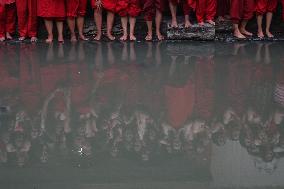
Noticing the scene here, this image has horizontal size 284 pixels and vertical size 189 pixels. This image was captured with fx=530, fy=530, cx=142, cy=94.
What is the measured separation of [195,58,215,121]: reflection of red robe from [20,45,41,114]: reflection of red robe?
1518 millimetres

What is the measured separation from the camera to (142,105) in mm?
4957

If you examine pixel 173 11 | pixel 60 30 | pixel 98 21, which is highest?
pixel 173 11

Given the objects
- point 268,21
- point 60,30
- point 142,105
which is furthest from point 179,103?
point 268,21

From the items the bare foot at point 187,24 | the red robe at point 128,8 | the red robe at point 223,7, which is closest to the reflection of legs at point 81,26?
the red robe at point 128,8

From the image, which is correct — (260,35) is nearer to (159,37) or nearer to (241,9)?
(241,9)

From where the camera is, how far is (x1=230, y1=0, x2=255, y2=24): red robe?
7.92 meters

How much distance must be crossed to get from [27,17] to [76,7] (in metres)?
0.80

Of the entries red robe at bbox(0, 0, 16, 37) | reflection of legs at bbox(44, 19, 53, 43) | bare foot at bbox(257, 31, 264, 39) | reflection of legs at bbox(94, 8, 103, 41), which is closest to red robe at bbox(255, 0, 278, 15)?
bare foot at bbox(257, 31, 264, 39)

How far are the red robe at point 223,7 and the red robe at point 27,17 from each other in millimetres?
2848

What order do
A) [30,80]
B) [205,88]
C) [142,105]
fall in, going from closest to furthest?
[142,105]
[205,88]
[30,80]

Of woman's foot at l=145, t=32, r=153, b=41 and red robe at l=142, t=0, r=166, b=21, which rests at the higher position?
red robe at l=142, t=0, r=166, b=21

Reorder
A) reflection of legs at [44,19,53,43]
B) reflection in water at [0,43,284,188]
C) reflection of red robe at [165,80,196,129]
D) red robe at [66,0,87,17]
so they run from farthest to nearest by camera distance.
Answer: reflection of legs at [44,19,53,43] < red robe at [66,0,87,17] < reflection of red robe at [165,80,196,129] < reflection in water at [0,43,284,188]

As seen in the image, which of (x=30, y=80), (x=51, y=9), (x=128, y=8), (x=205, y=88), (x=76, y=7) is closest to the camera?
(x=205, y=88)

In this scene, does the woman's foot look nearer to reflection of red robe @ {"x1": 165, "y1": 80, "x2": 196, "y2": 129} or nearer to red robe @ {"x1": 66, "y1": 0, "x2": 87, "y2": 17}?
red robe @ {"x1": 66, "y1": 0, "x2": 87, "y2": 17}
